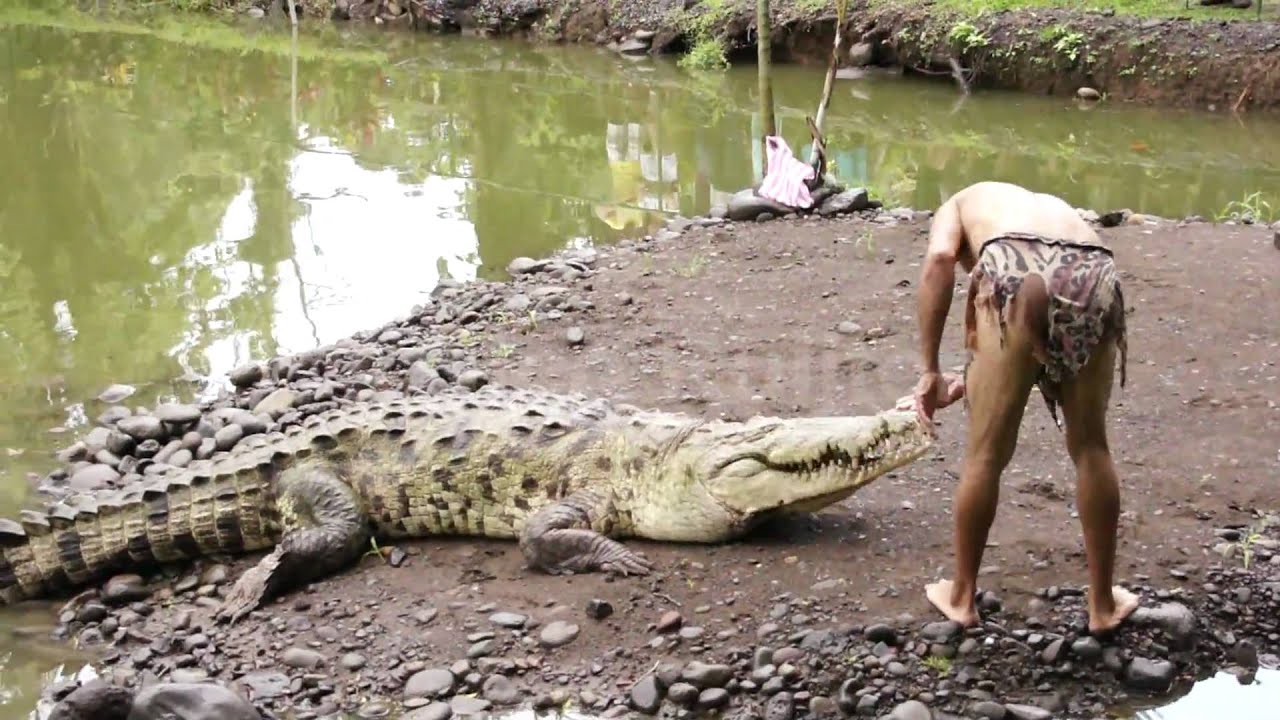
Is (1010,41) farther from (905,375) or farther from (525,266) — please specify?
(905,375)

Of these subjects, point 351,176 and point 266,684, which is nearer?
point 266,684

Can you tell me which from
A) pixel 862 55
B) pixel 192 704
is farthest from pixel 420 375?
pixel 862 55

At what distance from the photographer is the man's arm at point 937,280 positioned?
11.6ft

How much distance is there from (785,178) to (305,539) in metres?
5.40

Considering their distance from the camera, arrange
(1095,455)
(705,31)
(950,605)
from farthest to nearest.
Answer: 1. (705,31)
2. (950,605)
3. (1095,455)

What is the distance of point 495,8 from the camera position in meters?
23.0

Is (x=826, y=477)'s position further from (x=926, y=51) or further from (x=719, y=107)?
(x=926, y=51)

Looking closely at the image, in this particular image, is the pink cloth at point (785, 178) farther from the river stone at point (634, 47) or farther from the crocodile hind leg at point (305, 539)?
the river stone at point (634, 47)

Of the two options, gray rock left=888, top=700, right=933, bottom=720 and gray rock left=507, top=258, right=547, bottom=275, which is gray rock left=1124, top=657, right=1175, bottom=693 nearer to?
gray rock left=888, top=700, right=933, bottom=720

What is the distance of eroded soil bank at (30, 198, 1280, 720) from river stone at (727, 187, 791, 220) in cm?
236

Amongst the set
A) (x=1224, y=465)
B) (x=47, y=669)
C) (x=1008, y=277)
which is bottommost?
(x=47, y=669)

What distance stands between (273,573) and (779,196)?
5473 millimetres

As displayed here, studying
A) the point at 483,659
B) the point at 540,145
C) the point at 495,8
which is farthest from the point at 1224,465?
the point at 495,8

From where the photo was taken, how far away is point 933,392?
149 inches
